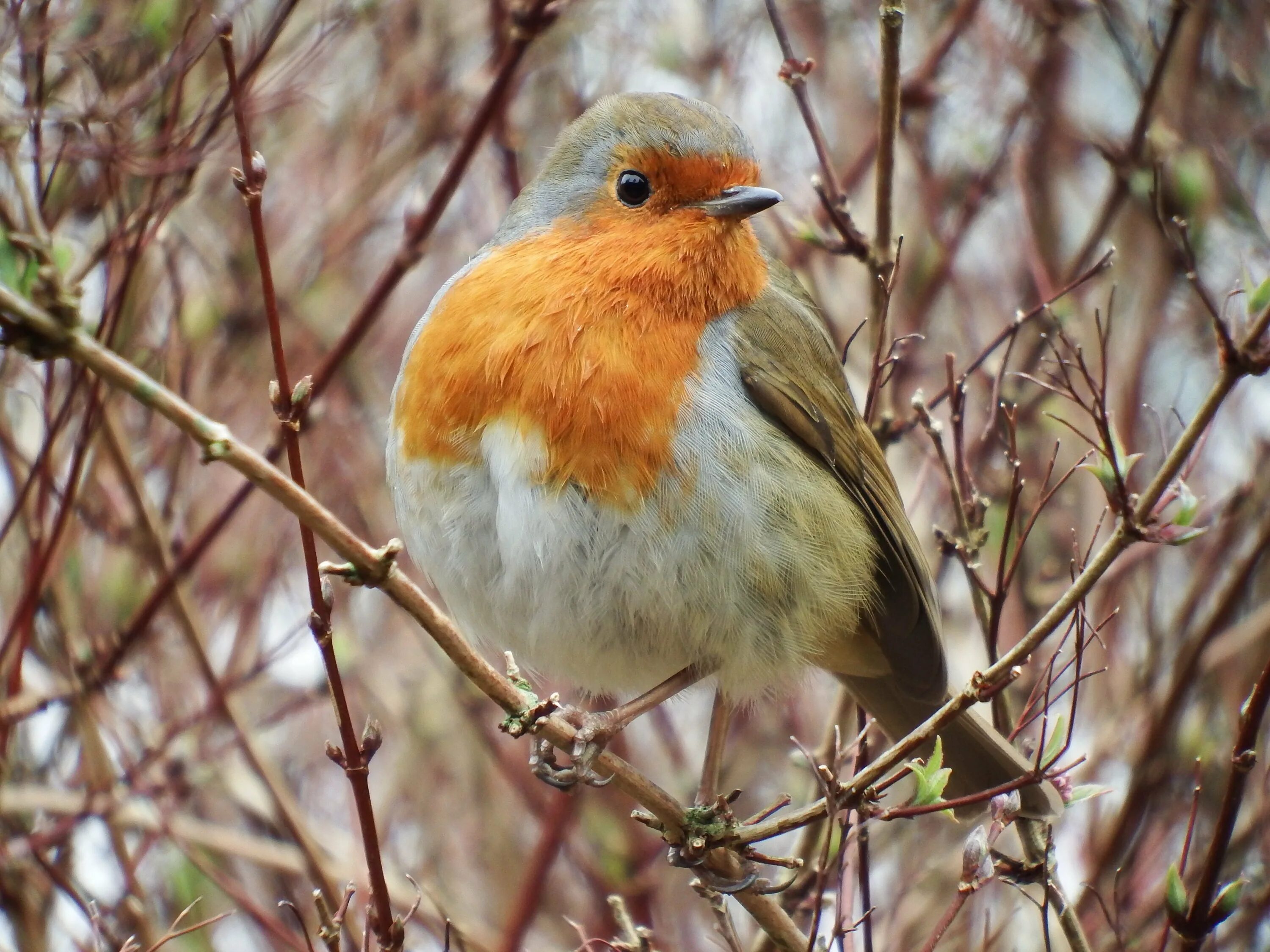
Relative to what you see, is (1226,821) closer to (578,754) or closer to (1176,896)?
(1176,896)

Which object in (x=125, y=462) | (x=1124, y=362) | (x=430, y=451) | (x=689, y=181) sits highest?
(x=1124, y=362)

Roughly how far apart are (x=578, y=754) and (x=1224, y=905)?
44.7 inches

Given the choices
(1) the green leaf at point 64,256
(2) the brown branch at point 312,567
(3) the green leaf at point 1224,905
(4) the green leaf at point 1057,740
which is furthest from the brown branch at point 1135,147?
(1) the green leaf at point 64,256

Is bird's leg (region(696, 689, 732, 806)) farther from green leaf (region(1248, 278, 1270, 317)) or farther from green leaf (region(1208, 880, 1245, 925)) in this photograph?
green leaf (region(1248, 278, 1270, 317))

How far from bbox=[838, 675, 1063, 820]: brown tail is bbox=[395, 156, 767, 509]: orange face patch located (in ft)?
3.06

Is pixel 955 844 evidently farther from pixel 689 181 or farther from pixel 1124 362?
pixel 689 181

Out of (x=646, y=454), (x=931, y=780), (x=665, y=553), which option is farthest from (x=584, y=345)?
(x=931, y=780)

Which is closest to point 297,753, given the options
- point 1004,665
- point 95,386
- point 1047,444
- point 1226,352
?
point 95,386

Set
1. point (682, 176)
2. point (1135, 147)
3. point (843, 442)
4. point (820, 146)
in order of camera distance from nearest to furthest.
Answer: point (820, 146) < point (682, 176) < point (843, 442) < point (1135, 147)

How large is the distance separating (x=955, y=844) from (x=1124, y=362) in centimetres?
159

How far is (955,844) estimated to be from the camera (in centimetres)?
432

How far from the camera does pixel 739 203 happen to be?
10.3 ft

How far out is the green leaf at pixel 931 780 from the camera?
231 cm

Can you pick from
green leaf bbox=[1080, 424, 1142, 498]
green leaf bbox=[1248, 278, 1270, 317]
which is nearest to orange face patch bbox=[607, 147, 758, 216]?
green leaf bbox=[1080, 424, 1142, 498]
